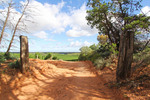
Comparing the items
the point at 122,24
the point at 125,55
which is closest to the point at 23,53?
the point at 125,55

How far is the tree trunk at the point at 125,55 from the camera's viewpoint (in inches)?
150

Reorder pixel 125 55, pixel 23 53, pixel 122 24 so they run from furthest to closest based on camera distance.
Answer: pixel 122 24, pixel 23 53, pixel 125 55

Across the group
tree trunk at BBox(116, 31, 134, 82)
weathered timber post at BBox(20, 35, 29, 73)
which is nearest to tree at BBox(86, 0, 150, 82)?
tree trunk at BBox(116, 31, 134, 82)

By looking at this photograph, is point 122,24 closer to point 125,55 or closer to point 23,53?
point 125,55

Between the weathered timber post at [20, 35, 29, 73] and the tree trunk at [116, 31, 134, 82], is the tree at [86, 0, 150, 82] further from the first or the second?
the weathered timber post at [20, 35, 29, 73]

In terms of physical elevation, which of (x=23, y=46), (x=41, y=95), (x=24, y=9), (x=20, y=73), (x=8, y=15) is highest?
(x=24, y=9)

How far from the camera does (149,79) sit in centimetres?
329

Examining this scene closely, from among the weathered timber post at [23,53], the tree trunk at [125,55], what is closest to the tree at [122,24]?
the tree trunk at [125,55]

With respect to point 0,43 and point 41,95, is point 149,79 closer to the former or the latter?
point 41,95

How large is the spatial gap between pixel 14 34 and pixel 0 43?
1.19 m

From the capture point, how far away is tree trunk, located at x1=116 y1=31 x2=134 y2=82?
3.80 meters

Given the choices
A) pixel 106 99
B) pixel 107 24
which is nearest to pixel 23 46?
pixel 106 99

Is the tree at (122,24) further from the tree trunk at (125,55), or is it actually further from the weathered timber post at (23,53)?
the weathered timber post at (23,53)

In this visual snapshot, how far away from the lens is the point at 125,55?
3939 mm
